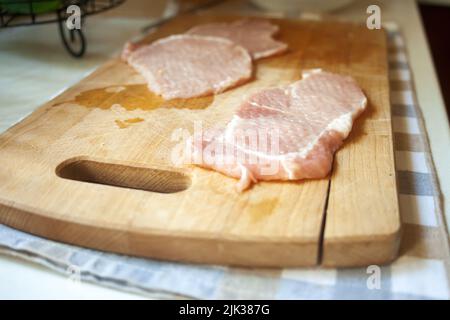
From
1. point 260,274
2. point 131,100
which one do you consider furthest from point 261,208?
point 131,100

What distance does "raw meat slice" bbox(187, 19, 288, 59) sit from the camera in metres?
1.46

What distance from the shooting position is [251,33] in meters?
1.59

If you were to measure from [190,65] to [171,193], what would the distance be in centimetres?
55

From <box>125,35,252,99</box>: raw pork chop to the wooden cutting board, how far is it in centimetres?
5

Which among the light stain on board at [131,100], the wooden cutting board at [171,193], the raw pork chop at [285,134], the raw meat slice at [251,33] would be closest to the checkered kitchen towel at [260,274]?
the wooden cutting board at [171,193]

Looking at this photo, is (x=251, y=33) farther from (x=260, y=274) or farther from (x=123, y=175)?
(x=260, y=274)

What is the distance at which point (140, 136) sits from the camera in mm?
1007

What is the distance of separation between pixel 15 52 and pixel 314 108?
1062 mm

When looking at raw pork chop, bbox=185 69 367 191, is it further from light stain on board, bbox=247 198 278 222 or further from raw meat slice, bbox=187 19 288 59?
raw meat slice, bbox=187 19 288 59

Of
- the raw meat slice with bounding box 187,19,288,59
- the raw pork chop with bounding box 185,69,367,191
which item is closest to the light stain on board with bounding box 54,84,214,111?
the raw pork chop with bounding box 185,69,367,191

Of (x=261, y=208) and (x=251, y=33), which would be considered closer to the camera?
(x=261, y=208)

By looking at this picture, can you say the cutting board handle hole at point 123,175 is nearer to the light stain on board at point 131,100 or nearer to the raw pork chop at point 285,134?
the raw pork chop at point 285,134

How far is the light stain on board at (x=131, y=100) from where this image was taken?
114cm
